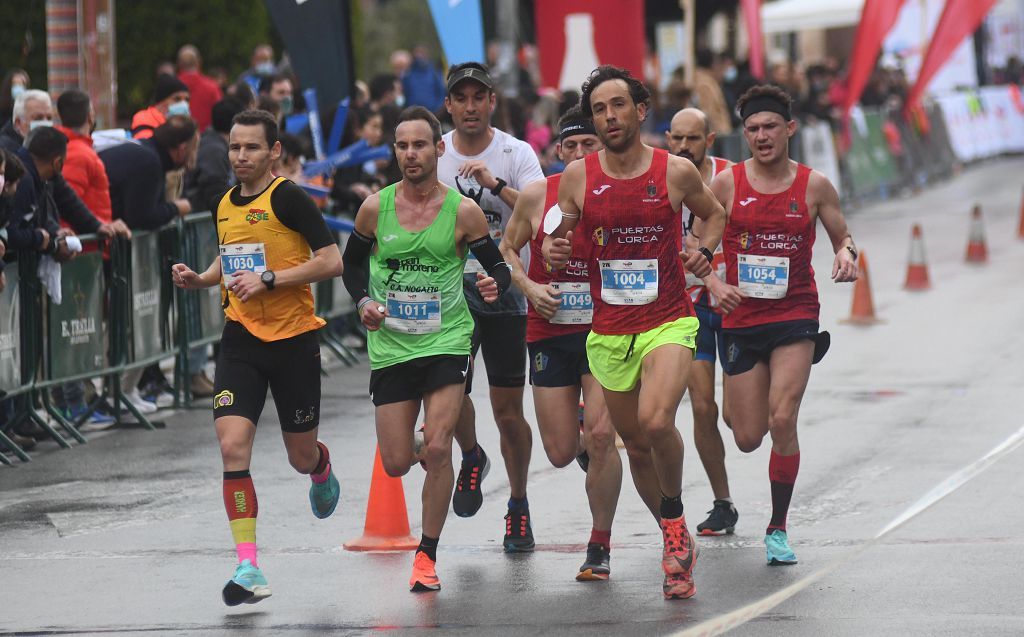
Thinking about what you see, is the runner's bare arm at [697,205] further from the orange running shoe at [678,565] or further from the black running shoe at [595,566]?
the black running shoe at [595,566]

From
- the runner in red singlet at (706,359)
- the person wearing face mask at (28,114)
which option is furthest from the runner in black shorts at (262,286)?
the person wearing face mask at (28,114)

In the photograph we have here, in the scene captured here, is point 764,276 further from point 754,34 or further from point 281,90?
point 754,34

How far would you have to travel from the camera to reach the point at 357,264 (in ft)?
25.6

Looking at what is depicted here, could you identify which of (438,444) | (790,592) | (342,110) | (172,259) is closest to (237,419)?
(438,444)

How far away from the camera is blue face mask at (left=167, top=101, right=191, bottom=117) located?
44.2 ft

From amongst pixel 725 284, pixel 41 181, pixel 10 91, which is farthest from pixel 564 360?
pixel 10 91

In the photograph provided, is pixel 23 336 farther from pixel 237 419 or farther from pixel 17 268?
pixel 237 419

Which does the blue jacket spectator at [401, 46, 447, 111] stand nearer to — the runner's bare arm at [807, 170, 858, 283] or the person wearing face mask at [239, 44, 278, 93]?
the person wearing face mask at [239, 44, 278, 93]

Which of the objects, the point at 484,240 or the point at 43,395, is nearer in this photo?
the point at 484,240

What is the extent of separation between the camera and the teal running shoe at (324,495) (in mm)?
8164

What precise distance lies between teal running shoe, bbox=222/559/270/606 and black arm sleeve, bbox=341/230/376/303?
4.08 ft

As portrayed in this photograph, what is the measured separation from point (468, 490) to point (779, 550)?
4.81 feet

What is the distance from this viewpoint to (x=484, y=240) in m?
7.71

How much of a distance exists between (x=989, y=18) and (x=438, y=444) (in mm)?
40858
